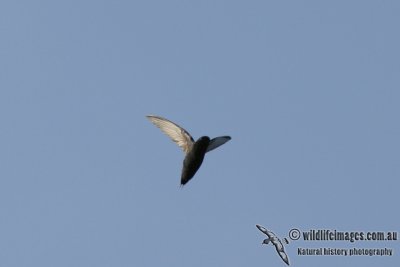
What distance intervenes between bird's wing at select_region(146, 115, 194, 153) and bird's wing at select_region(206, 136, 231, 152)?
712 millimetres

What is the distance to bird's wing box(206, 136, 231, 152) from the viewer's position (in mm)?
26141

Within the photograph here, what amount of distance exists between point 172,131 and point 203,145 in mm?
2486

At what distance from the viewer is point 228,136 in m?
26.4

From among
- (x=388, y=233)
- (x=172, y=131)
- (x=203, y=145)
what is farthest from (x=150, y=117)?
(x=388, y=233)

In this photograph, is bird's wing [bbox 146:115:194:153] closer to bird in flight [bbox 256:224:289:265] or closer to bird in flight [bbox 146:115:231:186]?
bird in flight [bbox 146:115:231:186]

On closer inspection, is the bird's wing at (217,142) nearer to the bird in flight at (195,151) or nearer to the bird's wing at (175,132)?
the bird in flight at (195,151)

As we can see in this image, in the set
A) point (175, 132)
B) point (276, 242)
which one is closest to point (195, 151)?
point (175, 132)

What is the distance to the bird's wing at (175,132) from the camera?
27312mm

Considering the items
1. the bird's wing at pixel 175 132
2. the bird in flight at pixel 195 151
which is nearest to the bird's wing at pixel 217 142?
the bird in flight at pixel 195 151

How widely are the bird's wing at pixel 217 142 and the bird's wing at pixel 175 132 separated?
71 cm

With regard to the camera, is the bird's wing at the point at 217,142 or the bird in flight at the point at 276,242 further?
the bird in flight at the point at 276,242

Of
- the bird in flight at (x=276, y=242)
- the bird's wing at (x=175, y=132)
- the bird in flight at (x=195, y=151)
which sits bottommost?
the bird in flight at (x=276, y=242)

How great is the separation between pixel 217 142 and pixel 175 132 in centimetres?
230

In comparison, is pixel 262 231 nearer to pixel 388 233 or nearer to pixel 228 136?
pixel 388 233
